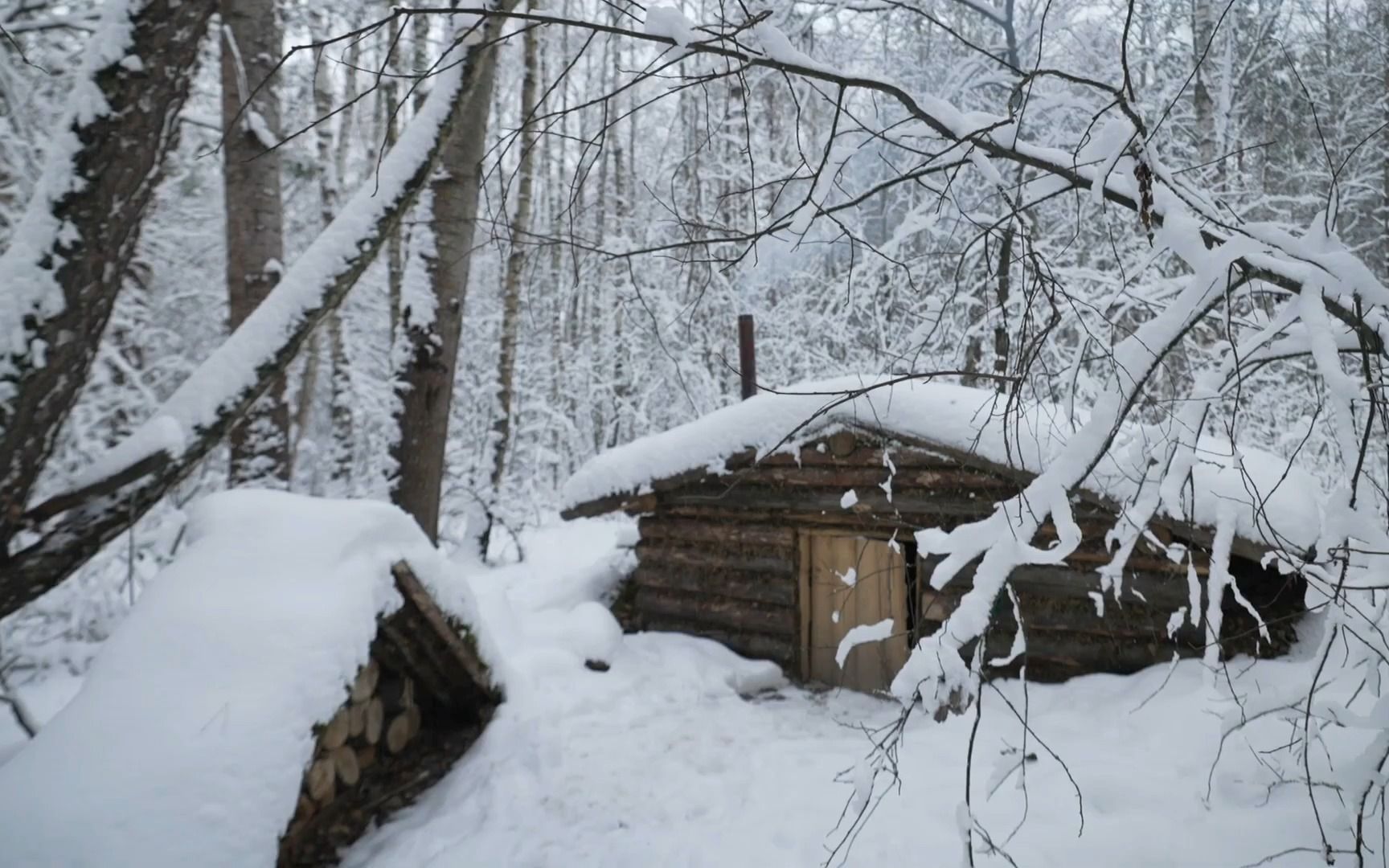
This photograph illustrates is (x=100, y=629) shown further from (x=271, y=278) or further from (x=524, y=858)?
(x=524, y=858)

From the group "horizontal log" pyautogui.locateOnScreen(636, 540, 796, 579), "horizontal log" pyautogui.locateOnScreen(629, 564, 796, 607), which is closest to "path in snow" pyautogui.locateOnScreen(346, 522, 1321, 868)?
"horizontal log" pyautogui.locateOnScreen(629, 564, 796, 607)

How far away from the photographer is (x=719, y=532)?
278 inches

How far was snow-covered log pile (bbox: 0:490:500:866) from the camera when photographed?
2.50m

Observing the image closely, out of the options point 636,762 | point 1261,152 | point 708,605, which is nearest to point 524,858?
point 636,762

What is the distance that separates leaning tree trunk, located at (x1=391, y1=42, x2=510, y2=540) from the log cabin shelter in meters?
2.08

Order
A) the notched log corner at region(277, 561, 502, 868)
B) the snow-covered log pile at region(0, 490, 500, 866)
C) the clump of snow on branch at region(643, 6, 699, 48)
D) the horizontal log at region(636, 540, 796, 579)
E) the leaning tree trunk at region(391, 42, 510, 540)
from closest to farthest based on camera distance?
the clump of snow on branch at region(643, 6, 699, 48) → the snow-covered log pile at region(0, 490, 500, 866) → the notched log corner at region(277, 561, 502, 868) → the leaning tree trunk at region(391, 42, 510, 540) → the horizontal log at region(636, 540, 796, 579)

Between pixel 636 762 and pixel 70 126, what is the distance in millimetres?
4063

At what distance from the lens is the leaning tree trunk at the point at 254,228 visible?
4.93 m

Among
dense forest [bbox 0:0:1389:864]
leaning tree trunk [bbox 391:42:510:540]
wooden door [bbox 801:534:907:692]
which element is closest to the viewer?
dense forest [bbox 0:0:1389:864]

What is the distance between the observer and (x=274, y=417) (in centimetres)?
507

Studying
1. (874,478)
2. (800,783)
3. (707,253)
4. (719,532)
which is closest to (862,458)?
(874,478)

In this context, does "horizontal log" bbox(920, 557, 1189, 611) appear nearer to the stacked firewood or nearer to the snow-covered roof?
the snow-covered roof

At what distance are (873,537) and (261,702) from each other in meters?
4.33

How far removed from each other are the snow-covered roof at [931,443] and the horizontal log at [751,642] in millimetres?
1458
